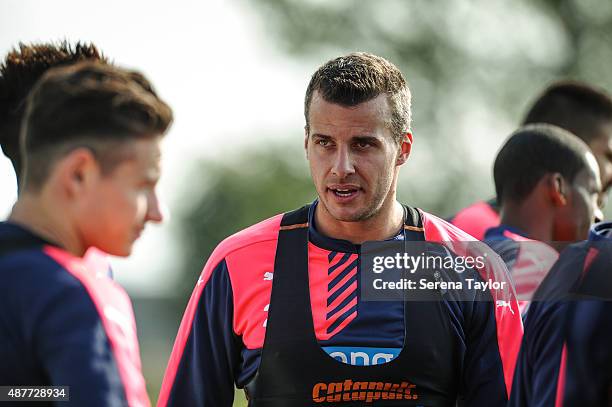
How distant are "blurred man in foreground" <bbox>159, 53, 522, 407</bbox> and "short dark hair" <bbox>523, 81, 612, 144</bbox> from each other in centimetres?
290

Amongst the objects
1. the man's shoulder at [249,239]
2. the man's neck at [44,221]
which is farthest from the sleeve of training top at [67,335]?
the man's shoulder at [249,239]

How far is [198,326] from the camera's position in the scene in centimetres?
505

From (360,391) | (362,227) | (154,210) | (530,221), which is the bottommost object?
(360,391)

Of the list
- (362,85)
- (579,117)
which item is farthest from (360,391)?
(579,117)

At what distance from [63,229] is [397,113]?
6.92 ft

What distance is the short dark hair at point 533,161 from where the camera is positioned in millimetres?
6516

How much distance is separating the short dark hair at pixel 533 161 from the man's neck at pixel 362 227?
1.50 metres

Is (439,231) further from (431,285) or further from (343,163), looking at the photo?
(343,163)

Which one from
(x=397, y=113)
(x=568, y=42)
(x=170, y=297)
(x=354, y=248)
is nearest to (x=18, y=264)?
(x=354, y=248)

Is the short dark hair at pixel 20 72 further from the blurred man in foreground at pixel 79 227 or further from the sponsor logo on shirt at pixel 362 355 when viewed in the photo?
the sponsor logo on shirt at pixel 362 355

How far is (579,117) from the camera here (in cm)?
799

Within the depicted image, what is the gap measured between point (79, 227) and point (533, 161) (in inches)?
138

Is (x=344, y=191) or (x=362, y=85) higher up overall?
(x=362, y=85)

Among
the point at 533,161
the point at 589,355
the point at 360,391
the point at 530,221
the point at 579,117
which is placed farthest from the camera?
the point at 579,117
